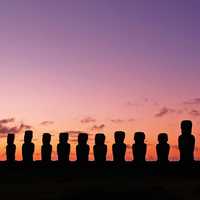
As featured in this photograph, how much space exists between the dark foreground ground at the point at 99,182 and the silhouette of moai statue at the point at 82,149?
2.28 ft

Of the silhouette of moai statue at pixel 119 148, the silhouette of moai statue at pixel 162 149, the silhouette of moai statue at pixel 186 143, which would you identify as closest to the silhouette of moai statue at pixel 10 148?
the silhouette of moai statue at pixel 119 148

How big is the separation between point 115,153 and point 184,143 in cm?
386

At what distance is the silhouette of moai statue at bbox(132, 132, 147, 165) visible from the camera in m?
30.4

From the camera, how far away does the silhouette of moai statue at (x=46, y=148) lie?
34.2m

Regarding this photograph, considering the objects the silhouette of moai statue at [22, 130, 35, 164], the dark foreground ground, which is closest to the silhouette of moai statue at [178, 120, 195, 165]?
the dark foreground ground

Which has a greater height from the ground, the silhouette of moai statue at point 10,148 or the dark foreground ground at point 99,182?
the silhouette of moai statue at point 10,148

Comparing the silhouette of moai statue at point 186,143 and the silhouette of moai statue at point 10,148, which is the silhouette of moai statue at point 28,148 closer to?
the silhouette of moai statue at point 10,148

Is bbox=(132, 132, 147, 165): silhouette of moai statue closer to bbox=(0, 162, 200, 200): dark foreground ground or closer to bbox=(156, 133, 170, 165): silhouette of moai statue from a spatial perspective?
bbox=(0, 162, 200, 200): dark foreground ground

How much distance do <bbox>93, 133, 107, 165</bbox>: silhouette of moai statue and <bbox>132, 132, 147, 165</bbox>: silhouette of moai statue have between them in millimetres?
1743

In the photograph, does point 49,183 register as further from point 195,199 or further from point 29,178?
point 195,199

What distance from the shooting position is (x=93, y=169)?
30.3m

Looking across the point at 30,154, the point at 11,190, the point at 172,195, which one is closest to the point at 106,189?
the point at 172,195

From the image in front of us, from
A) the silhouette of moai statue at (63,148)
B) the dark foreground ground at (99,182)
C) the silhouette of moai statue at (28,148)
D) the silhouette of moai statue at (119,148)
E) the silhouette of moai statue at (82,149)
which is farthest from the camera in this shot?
the silhouette of moai statue at (28,148)

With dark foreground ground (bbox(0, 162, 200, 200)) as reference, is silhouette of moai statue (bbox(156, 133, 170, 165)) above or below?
above
